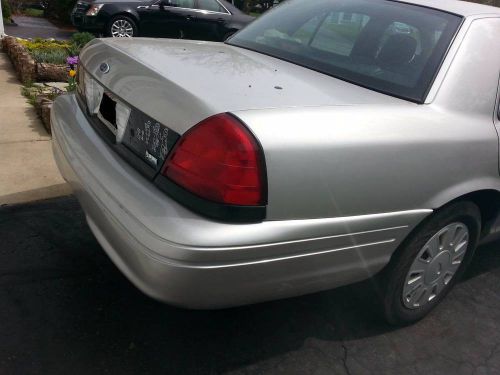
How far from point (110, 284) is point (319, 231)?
4.39 feet

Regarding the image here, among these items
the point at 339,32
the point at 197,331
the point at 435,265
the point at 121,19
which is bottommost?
the point at 121,19

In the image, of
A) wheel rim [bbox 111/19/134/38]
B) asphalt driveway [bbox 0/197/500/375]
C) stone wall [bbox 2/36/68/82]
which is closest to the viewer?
asphalt driveway [bbox 0/197/500/375]

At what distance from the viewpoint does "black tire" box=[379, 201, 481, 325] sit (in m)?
2.46

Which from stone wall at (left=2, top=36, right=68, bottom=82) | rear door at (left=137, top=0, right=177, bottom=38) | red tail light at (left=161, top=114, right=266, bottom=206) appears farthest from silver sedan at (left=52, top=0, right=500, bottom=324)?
rear door at (left=137, top=0, right=177, bottom=38)

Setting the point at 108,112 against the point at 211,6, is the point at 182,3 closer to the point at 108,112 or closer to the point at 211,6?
the point at 211,6

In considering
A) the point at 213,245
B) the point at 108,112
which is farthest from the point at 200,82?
the point at 213,245

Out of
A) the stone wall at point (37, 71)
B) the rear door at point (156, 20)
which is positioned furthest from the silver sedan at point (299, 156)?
the rear door at point (156, 20)

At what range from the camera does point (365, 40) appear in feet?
9.18

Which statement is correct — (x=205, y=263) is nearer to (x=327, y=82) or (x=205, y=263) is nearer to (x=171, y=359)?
(x=171, y=359)

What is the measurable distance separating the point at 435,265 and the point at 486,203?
17.9 inches

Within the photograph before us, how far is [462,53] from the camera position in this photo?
2.49 metres

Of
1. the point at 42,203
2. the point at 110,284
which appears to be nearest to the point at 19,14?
the point at 42,203

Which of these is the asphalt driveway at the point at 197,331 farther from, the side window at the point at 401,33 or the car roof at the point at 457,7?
the car roof at the point at 457,7

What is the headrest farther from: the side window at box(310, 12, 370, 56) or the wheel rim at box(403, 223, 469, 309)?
the wheel rim at box(403, 223, 469, 309)
